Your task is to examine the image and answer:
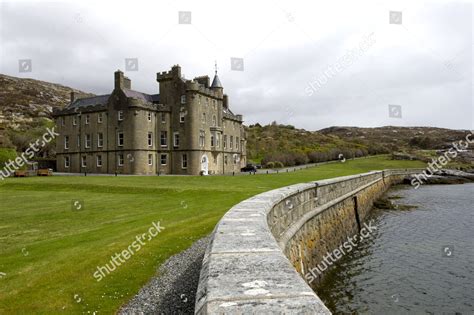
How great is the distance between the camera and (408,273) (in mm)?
14938

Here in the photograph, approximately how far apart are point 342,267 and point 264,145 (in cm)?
7383

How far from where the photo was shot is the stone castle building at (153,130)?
46281mm

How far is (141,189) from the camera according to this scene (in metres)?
28.2

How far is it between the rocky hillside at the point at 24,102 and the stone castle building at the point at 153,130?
35194 millimetres

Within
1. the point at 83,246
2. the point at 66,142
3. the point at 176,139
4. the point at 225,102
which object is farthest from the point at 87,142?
the point at 83,246

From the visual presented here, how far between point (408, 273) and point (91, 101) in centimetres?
5050

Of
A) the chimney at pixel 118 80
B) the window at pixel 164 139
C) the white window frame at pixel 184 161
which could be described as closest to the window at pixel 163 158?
the window at pixel 164 139

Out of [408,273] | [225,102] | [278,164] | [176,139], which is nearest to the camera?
[408,273]

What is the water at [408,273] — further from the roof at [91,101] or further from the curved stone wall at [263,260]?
the roof at [91,101]

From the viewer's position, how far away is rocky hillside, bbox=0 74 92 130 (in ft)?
283

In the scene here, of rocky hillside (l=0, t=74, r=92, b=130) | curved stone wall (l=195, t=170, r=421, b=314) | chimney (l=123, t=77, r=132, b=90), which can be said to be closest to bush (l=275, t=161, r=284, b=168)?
chimney (l=123, t=77, r=132, b=90)

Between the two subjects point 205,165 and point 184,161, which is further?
point 205,165

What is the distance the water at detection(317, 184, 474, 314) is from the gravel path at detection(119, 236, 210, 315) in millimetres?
5823

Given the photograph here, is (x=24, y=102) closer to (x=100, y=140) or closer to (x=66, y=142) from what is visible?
(x=66, y=142)
